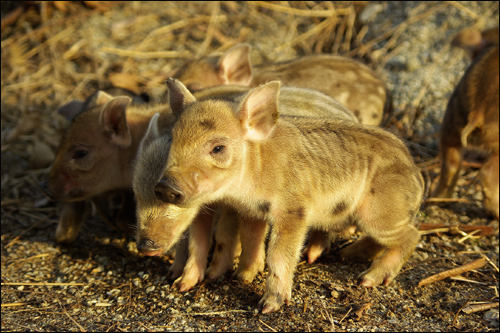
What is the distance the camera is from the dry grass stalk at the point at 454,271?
4133 millimetres

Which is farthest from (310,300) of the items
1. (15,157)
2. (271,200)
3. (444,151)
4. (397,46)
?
(397,46)

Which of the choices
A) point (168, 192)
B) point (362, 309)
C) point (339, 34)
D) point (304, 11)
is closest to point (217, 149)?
point (168, 192)

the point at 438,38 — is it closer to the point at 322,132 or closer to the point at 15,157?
the point at 322,132

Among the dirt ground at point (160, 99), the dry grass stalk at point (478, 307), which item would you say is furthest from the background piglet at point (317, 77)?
the dry grass stalk at point (478, 307)

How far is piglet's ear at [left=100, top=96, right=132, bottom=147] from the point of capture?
4555 mm

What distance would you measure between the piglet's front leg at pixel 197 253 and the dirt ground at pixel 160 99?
0.08 meters

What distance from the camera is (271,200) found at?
3713 mm

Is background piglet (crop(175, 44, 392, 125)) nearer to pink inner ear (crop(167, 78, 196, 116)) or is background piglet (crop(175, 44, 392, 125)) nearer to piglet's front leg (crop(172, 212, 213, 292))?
pink inner ear (crop(167, 78, 196, 116))

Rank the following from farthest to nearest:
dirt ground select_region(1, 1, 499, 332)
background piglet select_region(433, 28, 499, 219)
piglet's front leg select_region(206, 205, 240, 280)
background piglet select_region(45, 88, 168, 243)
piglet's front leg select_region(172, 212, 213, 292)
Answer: background piglet select_region(433, 28, 499, 219), background piglet select_region(45, 88, 168, 243), piglet's front leg select_region(206, 205, 240, 280), piglet's front leg select_region(172, 212, 213, 292), dirt ground select_region(1, 1, 499, 332)

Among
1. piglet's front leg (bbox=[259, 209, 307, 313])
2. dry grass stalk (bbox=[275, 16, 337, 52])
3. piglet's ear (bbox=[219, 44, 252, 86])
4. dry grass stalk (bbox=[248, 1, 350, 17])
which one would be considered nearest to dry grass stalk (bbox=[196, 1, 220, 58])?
dry grass stalk (bbox=[248, 1, 350, 17])

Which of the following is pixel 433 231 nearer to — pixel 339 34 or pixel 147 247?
pixel 147 247

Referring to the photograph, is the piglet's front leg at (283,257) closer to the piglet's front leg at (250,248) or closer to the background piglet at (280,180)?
the background piglet at (280,180)

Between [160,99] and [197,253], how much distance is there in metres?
2.42

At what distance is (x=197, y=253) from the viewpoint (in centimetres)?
415
